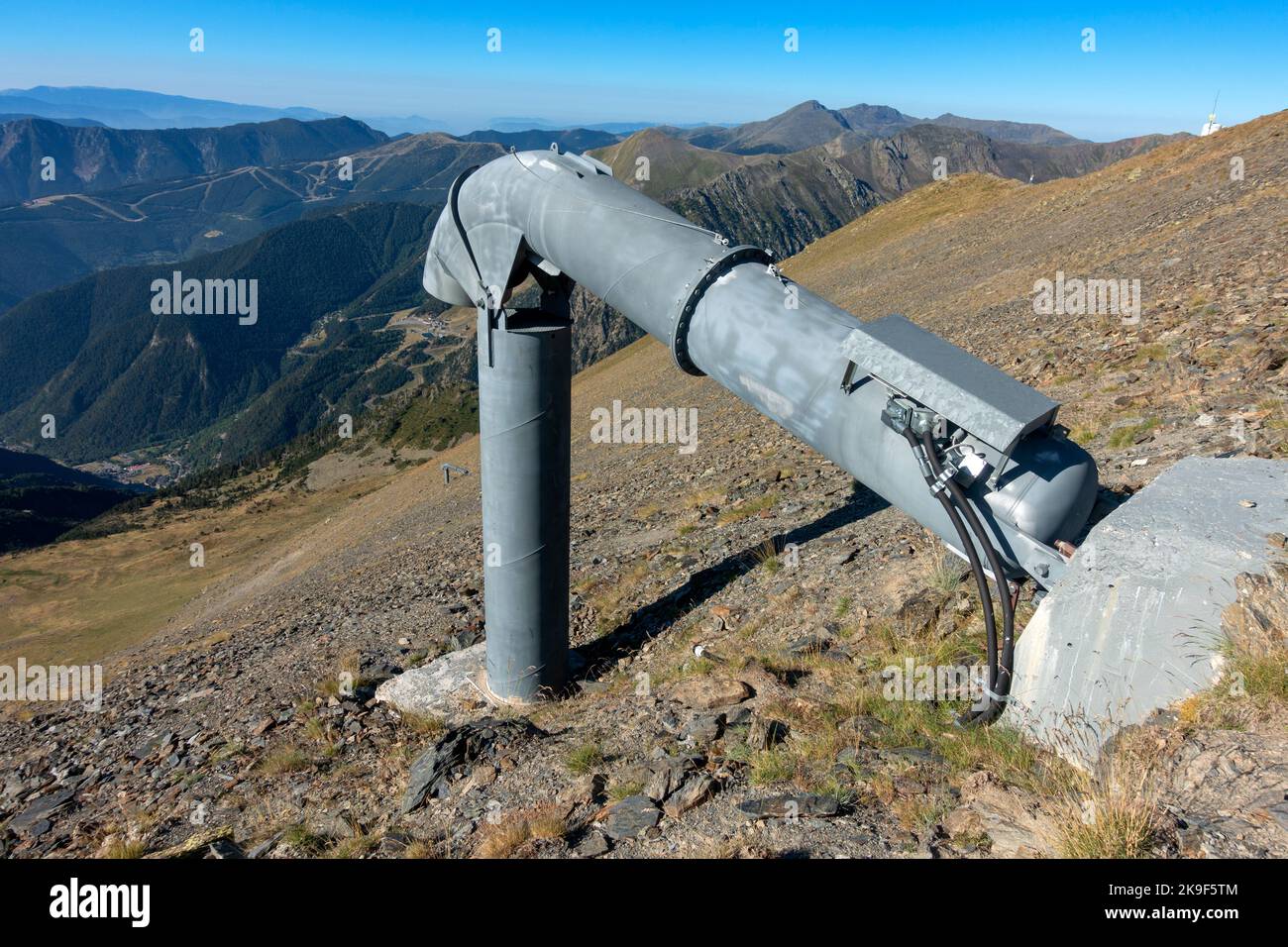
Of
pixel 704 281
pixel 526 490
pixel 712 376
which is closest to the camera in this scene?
pixel 704 281

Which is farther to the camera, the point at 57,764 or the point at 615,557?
the point at 615,557

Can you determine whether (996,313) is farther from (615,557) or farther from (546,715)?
(546,715)

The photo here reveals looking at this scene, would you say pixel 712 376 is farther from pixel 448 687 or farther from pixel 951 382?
pixel 448 687

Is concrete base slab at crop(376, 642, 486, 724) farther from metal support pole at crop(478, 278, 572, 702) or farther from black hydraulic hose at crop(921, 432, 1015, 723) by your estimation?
black hydraulic hose at crop(921, 432, 1015, 723)

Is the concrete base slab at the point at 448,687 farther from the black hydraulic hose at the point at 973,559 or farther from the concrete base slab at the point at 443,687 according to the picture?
the black hydraulic hose at the point at 973,559

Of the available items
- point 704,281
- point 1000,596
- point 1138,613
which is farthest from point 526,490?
point 1138,613
